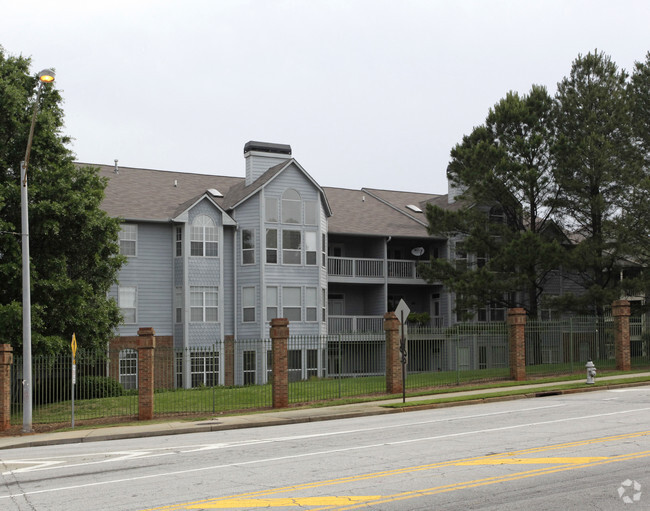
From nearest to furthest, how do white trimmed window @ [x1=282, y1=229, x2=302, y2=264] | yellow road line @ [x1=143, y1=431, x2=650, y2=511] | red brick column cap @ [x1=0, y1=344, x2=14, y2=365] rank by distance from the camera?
yellow road line @ [x1=143, y1=431, x2=650, y2=511] → red brick column cap @ [x1=0, y1=344, x2=14, y2=365] → white trimmed window @ [x1=282, y1=229, x2=302, y2=264]

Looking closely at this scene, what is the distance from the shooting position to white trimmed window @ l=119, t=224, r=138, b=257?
123 ft

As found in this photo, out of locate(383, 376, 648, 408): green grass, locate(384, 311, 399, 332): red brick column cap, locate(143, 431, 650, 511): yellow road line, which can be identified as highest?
locate(384, 311, 399, 332): red brick column cap

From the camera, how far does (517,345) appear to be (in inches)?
1161

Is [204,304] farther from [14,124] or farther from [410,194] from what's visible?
[410,194]

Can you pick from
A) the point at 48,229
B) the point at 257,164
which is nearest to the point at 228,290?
the point at 257,164

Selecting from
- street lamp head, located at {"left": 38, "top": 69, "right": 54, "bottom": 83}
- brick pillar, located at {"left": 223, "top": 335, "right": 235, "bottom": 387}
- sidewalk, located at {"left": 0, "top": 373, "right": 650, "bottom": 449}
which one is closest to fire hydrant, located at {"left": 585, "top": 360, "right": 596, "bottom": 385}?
sidewalk, located at {"left": 0, "top": 373, "right": 650, "bottom": 449}

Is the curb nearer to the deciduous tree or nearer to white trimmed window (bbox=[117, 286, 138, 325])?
the deciduous tree

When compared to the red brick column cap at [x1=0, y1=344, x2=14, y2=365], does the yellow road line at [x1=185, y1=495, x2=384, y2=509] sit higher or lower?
lower

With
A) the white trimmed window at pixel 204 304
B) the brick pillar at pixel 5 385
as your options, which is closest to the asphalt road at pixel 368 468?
the brick pillar at pixel 5 385

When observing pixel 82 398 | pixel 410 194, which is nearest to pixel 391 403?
pixel 82 398

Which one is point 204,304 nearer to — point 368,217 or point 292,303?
point 292,303

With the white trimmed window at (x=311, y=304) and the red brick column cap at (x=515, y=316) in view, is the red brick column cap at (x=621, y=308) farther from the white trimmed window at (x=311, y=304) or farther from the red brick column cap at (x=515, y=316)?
the white trimmed window at (x=311, y=304)

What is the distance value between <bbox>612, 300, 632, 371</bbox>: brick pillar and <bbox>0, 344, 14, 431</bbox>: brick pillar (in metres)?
23.1

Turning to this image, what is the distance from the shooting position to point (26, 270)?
21203mm
